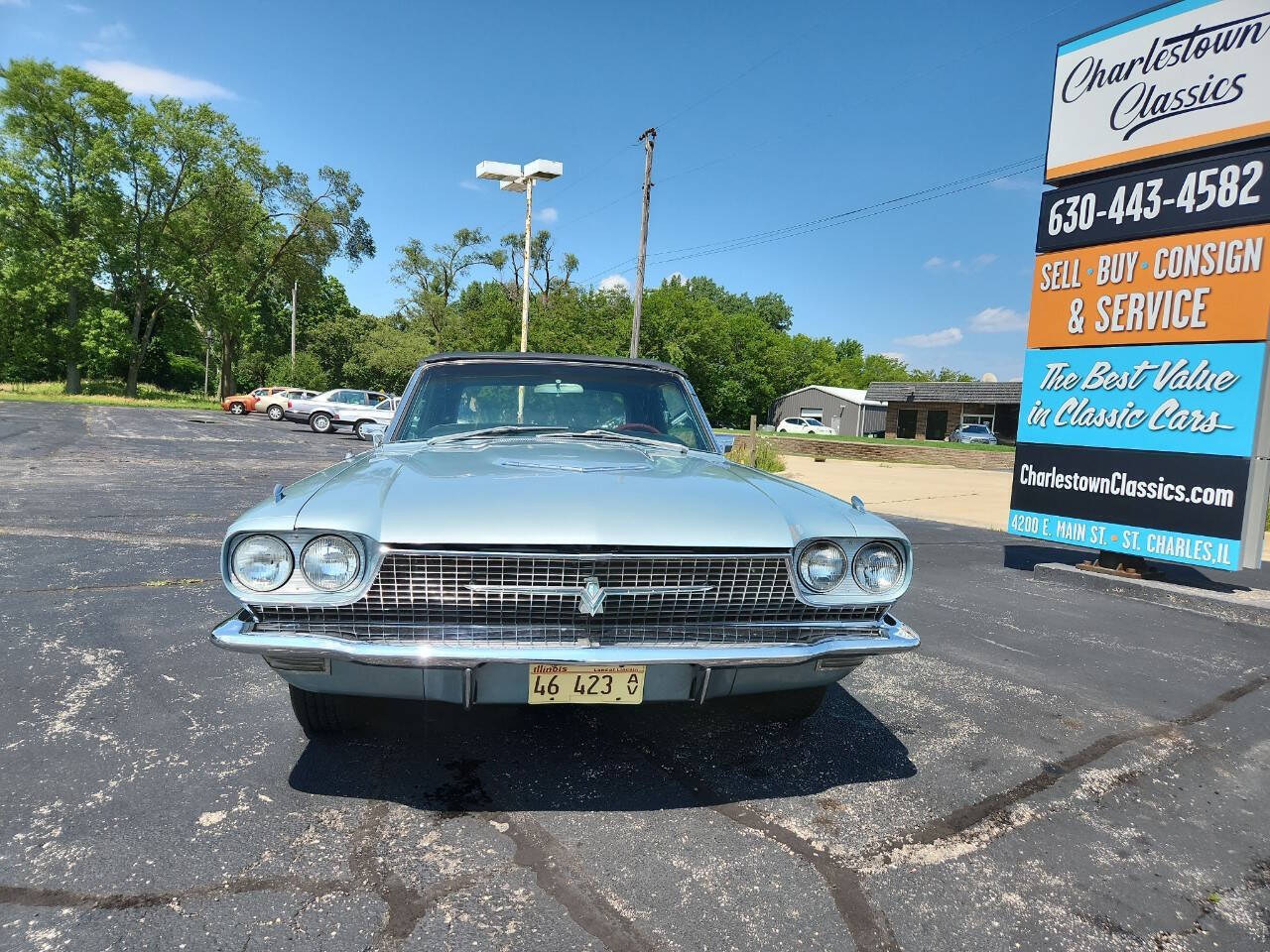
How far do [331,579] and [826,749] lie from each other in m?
1.99

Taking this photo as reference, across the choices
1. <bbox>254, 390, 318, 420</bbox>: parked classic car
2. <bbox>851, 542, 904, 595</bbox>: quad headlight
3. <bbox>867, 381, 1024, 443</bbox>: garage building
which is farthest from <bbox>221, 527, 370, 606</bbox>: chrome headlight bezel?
<bbox>867, 381, 1024, 443</bbox>: garage building

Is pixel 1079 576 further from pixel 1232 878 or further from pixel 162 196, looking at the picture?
pixel 162 196

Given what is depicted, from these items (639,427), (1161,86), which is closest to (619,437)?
(639,427)

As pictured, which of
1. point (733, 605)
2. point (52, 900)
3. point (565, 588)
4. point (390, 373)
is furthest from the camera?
point (390, 373)

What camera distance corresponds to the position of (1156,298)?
641cm

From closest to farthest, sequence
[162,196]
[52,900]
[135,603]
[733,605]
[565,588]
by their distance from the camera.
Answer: [52,900] < [565,588] < [733,605] < [135,603] < [162,196]

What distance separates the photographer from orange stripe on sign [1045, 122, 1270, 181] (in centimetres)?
587

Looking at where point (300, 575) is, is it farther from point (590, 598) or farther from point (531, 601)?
point (590, 598)

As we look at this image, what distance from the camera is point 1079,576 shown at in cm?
690

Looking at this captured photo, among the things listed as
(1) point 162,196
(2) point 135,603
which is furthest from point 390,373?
(2) point 135,603

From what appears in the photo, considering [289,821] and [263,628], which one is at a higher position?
[263,628]

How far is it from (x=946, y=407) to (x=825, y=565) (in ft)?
159

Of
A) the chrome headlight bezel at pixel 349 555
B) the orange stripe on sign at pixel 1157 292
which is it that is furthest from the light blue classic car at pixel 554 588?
the orange stripe on sign at pixel 1157 292

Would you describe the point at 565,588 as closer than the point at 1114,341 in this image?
Yes
